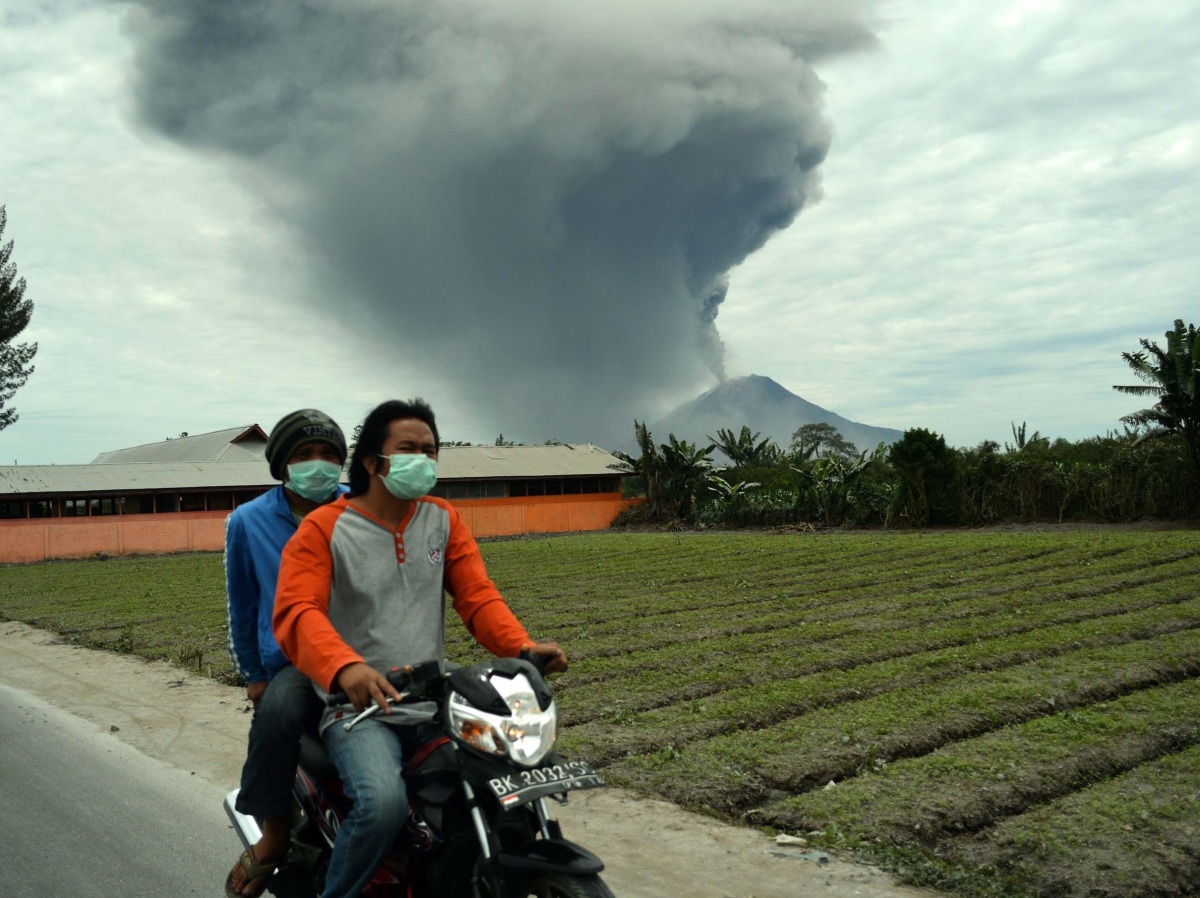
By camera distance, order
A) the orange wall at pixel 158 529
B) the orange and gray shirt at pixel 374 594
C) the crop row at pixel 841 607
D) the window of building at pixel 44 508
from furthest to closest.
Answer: the window of building at pixel 44 508 → the orange wall at pixel 158 529 → the crop row at pixel 841 607 → the orange and gray shirt at pixel 374 594

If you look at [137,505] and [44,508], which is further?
[137,505]

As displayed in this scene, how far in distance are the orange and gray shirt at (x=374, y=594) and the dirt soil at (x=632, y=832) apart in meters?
1.70

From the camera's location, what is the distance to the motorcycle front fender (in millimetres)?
2670

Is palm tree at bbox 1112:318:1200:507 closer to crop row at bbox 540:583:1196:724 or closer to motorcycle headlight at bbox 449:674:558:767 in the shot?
crop row at bbox 540:583:1196:724

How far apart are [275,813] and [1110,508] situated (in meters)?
30.3

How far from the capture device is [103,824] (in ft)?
18.1

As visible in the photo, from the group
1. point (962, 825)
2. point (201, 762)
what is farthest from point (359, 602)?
point (201, 762)

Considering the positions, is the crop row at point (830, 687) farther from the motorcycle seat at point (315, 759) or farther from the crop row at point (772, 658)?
the motorcycle seat at point (315, 759)

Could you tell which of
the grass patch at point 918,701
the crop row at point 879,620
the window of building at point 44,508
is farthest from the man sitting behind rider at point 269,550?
the window of building at point 44,508

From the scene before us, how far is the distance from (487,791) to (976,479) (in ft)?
106

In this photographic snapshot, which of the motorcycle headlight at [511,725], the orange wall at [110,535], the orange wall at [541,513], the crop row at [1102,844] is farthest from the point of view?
the orange wall at [541,513]

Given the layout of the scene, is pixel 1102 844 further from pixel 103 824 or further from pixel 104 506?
pixel 104 506

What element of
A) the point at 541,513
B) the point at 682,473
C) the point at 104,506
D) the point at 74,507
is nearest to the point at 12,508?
the point at 74,507

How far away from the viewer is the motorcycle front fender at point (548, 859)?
2.67 meters
